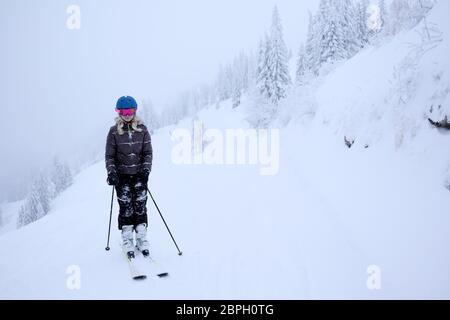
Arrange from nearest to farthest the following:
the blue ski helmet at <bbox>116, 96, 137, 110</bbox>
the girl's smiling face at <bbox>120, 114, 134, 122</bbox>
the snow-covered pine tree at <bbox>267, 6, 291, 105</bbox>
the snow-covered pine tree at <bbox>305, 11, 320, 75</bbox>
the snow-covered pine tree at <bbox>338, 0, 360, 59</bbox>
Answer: the blue ski helmet at <bbox>116, 96, 137, 110</bbox>
the girl's smiling face at <bbox>120, 114, 134, 122</bbox>
the snow-covered pine tree at <bbox>338, 0, 360, 59</bbox>
the snow-covered pine tree at <bbox>267, 6, 291, 105</bbox>
the snow-covered pine tree at <bbox>305, 11, 320, 75</bbox>

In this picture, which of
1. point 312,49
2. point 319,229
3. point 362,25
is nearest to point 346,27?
point 312,49

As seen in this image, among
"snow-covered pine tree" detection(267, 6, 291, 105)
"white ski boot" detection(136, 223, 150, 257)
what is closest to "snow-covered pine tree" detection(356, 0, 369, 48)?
"snow-covered pine tree" detection(267, 6, 291, 105)

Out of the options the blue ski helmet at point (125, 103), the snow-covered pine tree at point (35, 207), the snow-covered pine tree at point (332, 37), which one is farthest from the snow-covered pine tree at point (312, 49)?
the snow-covered pine tree at point (35, 207)

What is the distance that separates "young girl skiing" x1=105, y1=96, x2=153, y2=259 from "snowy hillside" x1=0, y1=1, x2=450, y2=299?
0.55 metres

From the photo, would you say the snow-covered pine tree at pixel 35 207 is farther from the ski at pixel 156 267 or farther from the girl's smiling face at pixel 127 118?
the girl's smiling face at pixel 127 118

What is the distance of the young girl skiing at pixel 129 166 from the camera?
5.59 metres

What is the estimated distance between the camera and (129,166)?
224 inches

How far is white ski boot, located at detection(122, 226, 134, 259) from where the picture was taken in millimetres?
5614

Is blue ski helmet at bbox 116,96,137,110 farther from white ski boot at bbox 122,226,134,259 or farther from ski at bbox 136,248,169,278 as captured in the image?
ski at bbox 136,248,169,278

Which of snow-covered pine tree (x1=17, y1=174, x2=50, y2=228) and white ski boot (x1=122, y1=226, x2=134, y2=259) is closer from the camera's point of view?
white ski boot (x1=122, y1=226, x2=134, y2=259)

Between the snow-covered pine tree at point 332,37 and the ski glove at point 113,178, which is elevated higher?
the snow-covered pine tree at point 332,37

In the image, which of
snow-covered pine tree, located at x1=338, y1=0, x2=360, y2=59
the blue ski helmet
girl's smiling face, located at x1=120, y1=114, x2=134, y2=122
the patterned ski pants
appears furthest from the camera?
snow-covered pine tree, located at x1=338, y1=0, x2=360, y2=59

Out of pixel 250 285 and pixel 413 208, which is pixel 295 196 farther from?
pixel 250 285

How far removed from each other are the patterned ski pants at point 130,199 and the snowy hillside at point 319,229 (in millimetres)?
733
